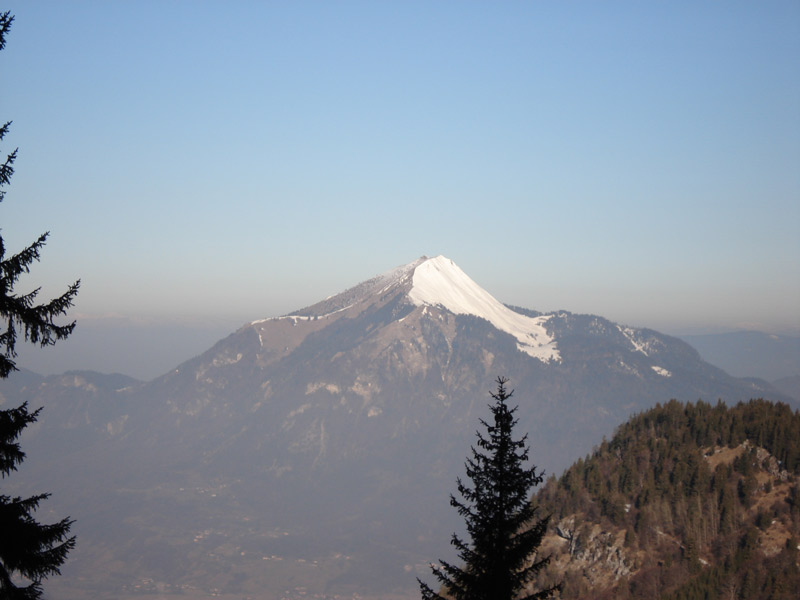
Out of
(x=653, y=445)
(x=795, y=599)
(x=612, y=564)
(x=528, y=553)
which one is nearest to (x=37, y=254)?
(x=528, y=553)

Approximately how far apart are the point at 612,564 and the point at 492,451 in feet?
478

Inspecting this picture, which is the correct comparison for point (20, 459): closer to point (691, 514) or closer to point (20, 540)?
point (20, 540)

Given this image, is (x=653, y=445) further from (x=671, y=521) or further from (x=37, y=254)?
(x=37, y=254)

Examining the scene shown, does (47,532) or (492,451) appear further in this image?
(492,451)

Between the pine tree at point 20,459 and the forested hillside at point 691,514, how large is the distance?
133778 millimetres

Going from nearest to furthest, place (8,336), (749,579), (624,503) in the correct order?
1. (8,336)
2. (749,579)
3. (624,503)

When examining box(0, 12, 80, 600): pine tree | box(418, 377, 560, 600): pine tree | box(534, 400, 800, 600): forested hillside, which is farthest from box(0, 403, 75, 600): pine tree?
box(534, 400, 800, 600): forested hillside

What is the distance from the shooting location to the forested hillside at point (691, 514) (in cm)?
14575

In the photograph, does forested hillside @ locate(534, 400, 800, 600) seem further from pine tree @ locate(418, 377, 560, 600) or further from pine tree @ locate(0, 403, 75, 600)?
pine tree @ locate(0, 403, 75, 600)

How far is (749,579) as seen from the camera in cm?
13975

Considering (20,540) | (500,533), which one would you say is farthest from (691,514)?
(20,540)

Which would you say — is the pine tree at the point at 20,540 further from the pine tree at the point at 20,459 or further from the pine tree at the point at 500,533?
the pine tree at the point at 500,533

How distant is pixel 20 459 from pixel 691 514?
Answer: 16743 centimetres

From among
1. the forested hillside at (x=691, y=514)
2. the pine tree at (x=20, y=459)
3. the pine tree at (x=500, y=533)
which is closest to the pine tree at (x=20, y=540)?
the pine tree at (x=20, y=459)
